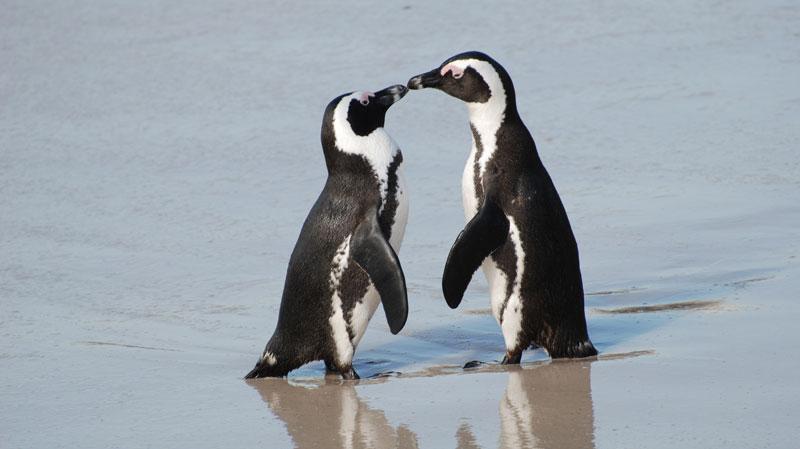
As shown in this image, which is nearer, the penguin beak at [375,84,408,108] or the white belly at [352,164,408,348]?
the white belly at [352,164,408,348]

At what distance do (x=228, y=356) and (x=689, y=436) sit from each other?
157 cm

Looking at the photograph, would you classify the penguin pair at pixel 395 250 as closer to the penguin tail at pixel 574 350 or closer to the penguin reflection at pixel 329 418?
the penguin tail at pixel 574 350

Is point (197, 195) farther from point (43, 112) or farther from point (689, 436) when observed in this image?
point (689, 436)

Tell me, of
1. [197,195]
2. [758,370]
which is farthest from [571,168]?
[758,370]

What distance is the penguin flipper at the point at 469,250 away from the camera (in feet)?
12.9

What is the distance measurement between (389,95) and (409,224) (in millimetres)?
1334

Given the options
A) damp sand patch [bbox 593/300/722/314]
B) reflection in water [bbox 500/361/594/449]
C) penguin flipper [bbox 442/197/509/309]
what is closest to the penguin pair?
penguin flipper [bbox 442/197/509/309]

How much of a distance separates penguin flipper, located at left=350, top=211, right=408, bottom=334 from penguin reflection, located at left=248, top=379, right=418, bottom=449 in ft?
0.78

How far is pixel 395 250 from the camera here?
163 inches

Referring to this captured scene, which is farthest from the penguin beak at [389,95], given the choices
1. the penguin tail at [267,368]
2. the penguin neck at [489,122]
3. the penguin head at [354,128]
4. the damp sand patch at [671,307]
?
the damp sand patch at [671,307]

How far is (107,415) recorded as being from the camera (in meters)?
3.51

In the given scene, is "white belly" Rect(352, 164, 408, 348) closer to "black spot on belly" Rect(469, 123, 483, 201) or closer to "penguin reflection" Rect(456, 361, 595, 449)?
"black spot on belly" Rect(469, 123, 483, 201)

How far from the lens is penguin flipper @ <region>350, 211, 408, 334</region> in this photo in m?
3.79

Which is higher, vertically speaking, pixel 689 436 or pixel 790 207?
pixel 790 207
